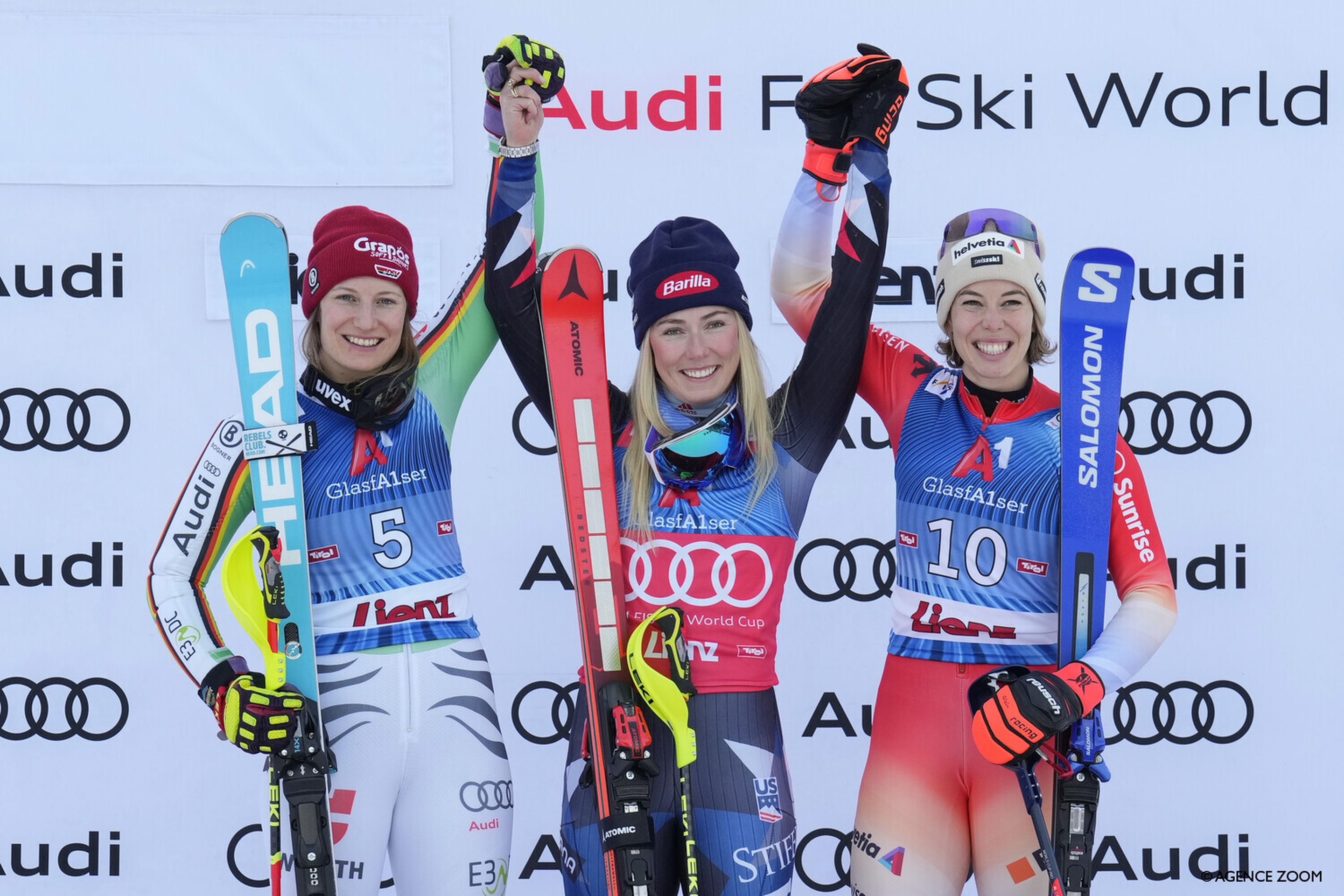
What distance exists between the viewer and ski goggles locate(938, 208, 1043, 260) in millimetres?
2498

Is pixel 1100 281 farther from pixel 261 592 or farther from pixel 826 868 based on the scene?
pixel 826 868

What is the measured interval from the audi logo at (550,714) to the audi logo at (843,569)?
76cm

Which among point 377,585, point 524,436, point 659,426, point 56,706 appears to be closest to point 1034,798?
point 659,426

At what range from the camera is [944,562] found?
7.94ft

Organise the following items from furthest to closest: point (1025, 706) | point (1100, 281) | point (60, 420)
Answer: point (60, 420), point (1100, 281), point (1025, 706)

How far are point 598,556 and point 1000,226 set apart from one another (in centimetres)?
105

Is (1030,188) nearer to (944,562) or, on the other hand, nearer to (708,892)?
(944,562)

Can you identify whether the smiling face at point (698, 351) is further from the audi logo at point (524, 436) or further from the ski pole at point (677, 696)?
the audi logo at point (524, 436)

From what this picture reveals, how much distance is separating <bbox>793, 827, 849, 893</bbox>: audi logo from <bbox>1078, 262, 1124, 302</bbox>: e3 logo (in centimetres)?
194

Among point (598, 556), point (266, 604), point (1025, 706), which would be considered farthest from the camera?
point (598, 556)

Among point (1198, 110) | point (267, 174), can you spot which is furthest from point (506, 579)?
point (1198, 110)

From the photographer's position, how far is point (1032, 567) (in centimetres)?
240

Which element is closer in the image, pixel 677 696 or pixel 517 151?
pixel 677 696

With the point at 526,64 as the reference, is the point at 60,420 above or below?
below
